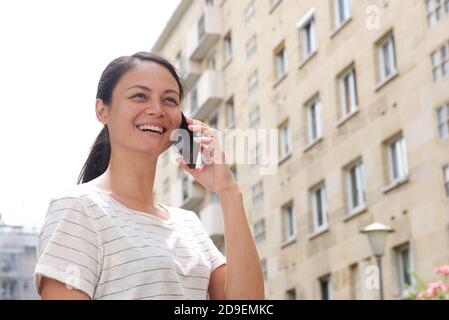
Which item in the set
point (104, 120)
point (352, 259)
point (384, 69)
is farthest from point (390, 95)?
point (104, 120)

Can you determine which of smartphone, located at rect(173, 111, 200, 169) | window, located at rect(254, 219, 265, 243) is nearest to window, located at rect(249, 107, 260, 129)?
window, located at rect(254, 219, 265, 243)

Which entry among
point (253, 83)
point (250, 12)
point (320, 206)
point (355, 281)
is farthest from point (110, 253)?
point (250, 12)

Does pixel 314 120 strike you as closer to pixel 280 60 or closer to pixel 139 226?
pixel 280 60

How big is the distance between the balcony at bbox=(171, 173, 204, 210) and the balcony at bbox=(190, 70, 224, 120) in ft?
5.07

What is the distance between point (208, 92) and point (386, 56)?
6082 millimetres

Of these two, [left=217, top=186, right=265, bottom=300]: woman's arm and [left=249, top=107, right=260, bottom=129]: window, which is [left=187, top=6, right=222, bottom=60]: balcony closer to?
[left=249, top=107, right=260, bottom=129]: window

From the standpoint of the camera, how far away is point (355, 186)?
11945 mm

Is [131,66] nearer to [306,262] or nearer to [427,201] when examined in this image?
[427,201]

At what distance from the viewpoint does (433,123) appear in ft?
32.2

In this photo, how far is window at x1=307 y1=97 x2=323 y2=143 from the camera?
13.0 m

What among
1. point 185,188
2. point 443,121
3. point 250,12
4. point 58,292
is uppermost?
point 250,12

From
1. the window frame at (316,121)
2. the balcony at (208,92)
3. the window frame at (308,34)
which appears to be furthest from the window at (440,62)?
the balcony at (208,92)

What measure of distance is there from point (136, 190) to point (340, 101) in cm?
1102
